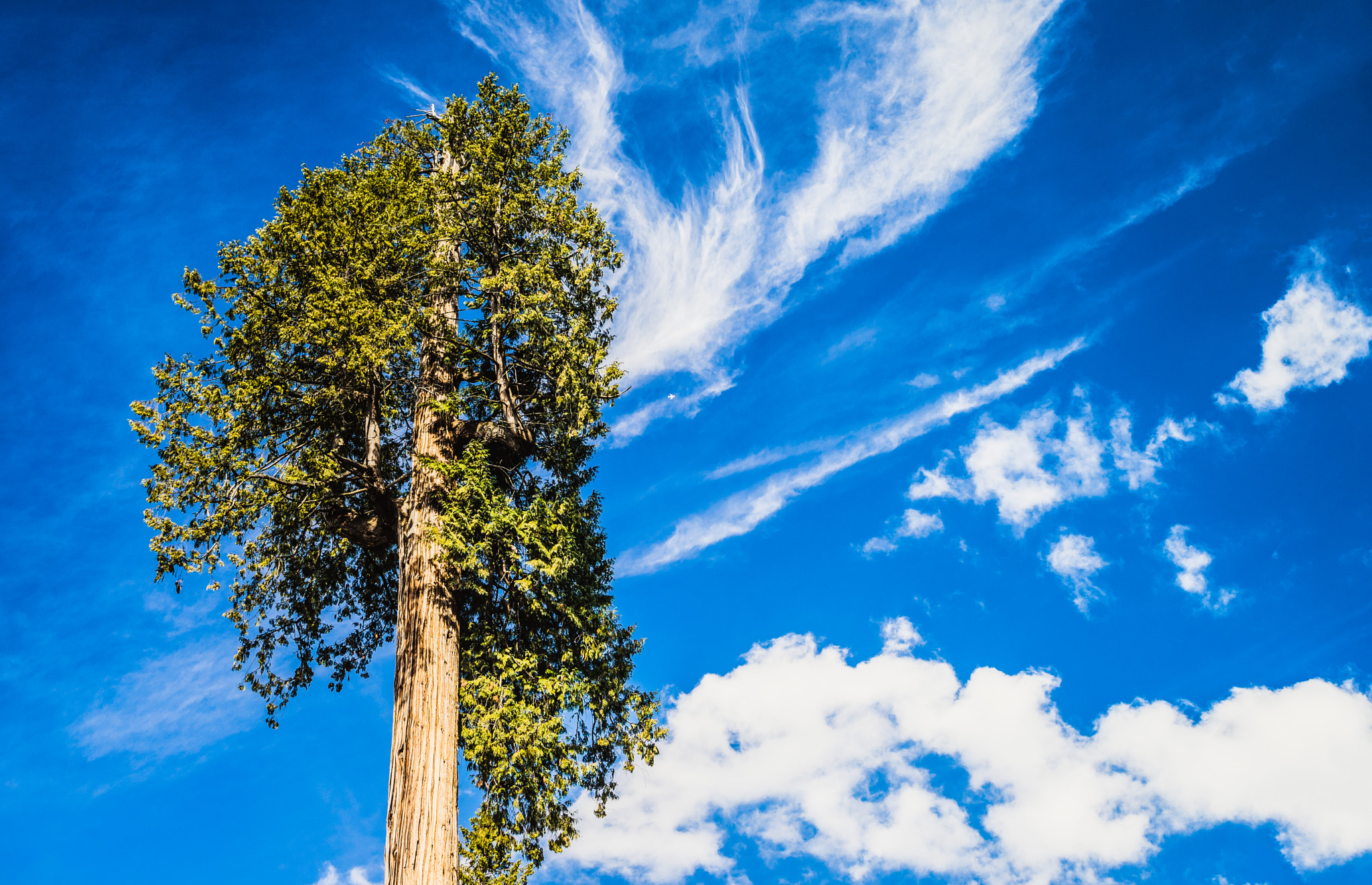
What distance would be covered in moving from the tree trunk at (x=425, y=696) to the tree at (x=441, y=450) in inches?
1.3

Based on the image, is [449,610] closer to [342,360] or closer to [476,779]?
[476,779]

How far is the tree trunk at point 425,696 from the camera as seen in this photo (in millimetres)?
7387

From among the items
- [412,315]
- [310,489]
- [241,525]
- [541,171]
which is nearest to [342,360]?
[412,315]

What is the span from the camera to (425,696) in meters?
8.24

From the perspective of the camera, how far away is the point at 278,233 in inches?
437

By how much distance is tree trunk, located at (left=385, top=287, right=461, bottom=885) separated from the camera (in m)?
7.39

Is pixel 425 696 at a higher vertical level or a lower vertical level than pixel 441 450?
lower

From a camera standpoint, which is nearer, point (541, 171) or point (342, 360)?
point (342, 360)

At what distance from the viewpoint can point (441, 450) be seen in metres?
10.1

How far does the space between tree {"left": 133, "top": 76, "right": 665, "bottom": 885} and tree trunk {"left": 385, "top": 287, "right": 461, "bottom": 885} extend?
0.03 metres

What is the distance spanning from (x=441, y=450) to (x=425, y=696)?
322 centimetres

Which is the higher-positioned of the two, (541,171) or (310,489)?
(541,171)

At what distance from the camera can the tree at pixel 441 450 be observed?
9008 millimetres

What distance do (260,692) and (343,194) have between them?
7.48 m
